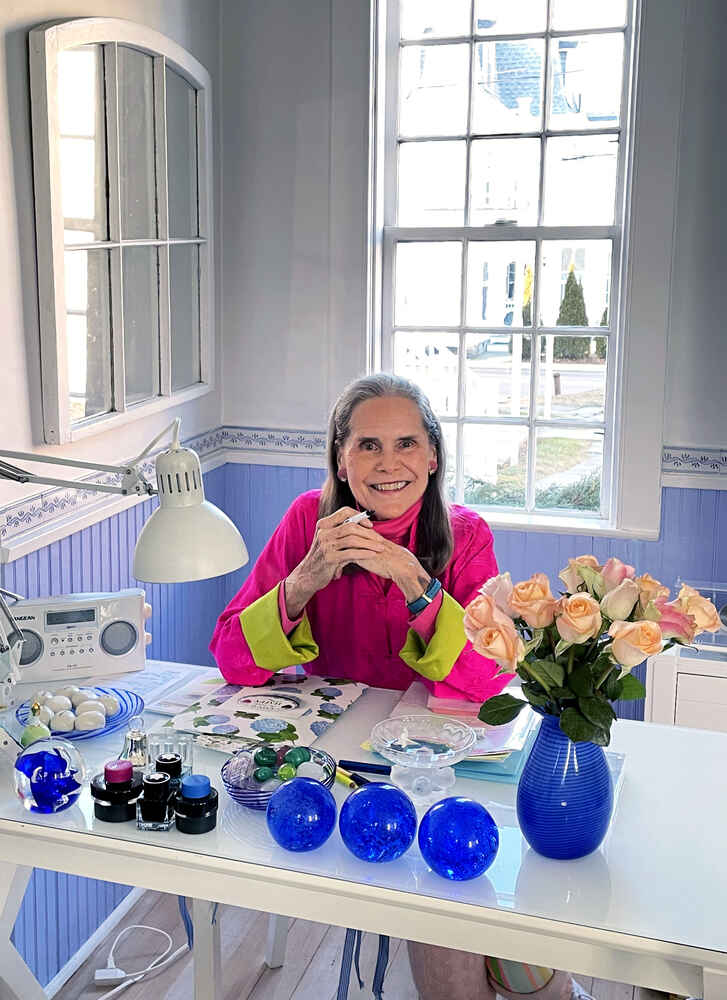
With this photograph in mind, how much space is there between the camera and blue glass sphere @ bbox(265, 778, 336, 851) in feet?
5.34

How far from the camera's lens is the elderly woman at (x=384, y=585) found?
2174 mm

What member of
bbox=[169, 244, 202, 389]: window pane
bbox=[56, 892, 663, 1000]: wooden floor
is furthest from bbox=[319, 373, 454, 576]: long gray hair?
bbox=[56, 892, 663, 1000]: wooden floor

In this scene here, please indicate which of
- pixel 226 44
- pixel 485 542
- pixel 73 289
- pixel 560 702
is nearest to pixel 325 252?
pixel 226 44

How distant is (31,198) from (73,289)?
0.83 ft

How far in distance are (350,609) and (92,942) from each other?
1236 mm

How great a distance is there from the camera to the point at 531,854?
1.65 meters

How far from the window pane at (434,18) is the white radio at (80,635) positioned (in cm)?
227

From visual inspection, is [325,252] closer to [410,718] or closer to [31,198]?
[31,198]

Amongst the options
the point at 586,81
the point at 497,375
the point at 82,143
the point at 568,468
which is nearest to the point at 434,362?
the point at 497,375

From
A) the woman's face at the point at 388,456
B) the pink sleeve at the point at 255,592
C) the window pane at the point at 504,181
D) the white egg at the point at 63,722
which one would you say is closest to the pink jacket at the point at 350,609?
the pink sleeve at the point at 255,592

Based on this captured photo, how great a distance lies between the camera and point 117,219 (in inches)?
112

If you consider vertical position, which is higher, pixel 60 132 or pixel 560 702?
pixel 60 132

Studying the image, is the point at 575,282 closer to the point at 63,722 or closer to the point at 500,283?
the point at 500,283

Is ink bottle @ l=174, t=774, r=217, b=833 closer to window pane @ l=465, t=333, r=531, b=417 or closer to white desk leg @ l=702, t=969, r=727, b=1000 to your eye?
white desk leg @ l=702, t=969, r=727, b=1000
